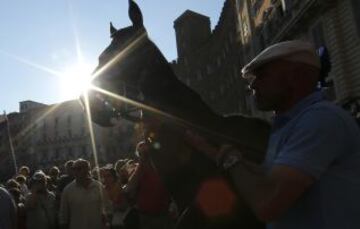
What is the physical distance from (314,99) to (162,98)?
5.60ft

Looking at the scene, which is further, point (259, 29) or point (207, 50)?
point (207, 50)

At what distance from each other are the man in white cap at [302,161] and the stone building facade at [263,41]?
631cm

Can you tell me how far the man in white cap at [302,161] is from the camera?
2045 millimetres

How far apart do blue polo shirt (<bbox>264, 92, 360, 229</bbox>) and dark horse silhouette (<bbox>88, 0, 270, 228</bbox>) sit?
138 cm

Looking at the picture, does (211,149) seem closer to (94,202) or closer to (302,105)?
(302,105)

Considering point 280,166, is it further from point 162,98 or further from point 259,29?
point 259,29

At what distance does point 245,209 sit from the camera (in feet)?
11.8

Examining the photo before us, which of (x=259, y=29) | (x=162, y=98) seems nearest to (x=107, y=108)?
(x=162, y=98)

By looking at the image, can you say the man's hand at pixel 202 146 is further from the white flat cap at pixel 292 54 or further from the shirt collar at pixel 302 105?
the white flat cap at pixel 292 54

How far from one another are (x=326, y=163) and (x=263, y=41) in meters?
34.2

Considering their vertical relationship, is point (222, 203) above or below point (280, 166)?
below

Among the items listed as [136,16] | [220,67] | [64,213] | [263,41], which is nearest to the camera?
[136,16]

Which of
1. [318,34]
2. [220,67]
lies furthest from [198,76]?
[318,34]

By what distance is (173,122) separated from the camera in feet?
11.6
